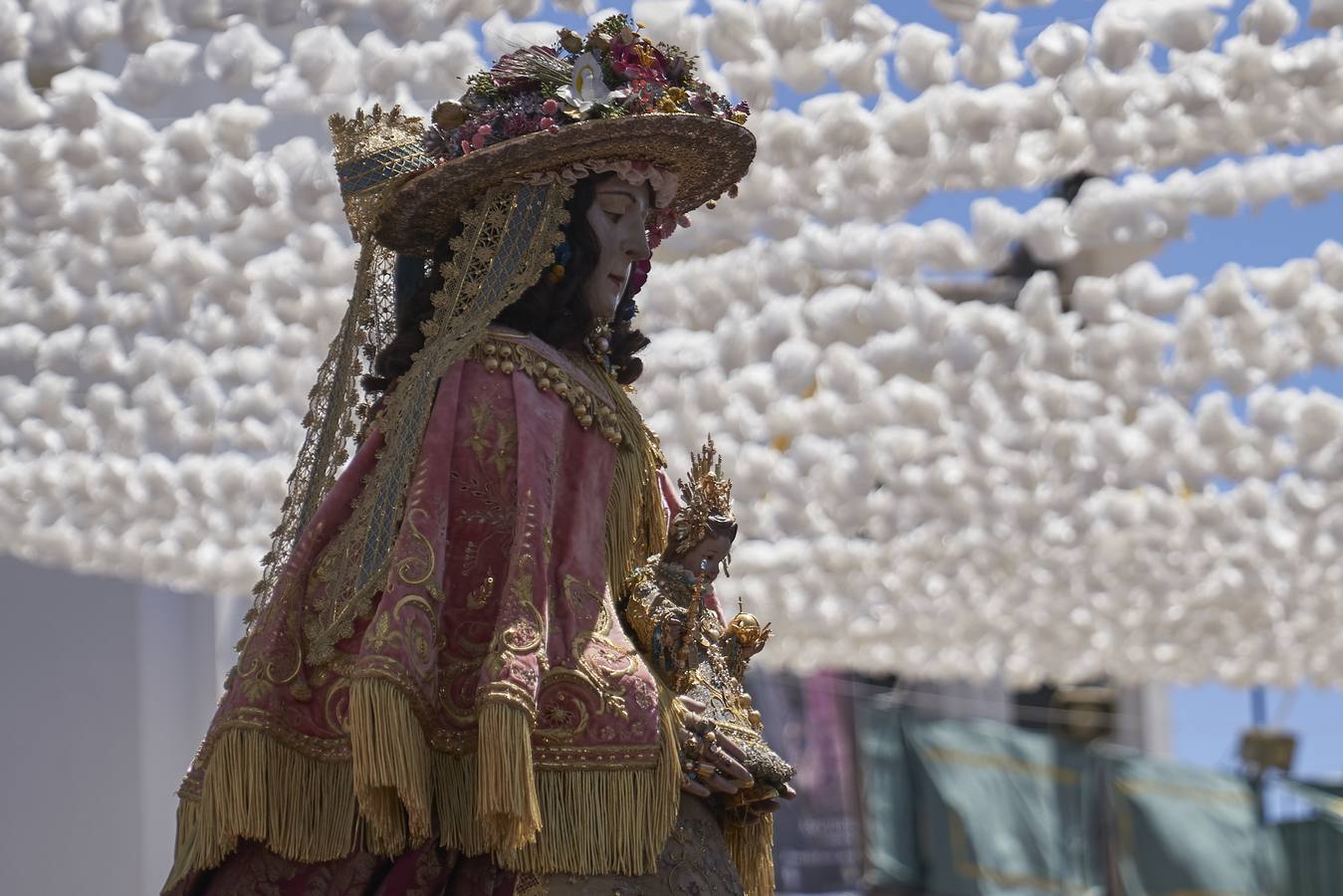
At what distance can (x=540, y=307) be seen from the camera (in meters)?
2.87

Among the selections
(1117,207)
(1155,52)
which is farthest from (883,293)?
(1155,52)

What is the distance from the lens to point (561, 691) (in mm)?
2584

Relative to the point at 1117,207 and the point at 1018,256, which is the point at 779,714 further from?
the point at 1117,207

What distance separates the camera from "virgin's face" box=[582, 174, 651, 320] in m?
2.88

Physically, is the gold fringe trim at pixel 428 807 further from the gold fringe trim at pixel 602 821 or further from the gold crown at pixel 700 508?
the gold crown at pixel 700 508

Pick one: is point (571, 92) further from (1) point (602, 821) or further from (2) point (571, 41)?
(1) point (602, 821)

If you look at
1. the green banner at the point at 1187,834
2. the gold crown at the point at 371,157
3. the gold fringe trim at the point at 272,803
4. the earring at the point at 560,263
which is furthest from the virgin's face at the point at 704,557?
the green banner at the point at 1187,834

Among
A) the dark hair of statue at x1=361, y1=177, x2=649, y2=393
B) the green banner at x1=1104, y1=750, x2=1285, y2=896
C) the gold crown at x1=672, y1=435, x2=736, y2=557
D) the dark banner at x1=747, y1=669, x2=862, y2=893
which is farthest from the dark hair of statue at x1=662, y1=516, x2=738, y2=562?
the green banner at x1=1104, y1=750, x2=1285, y2=896

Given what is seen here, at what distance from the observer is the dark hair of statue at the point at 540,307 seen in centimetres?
287

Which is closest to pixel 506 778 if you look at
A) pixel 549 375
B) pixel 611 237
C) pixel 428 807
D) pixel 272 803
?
pixel 428 807

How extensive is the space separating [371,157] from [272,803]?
104cm

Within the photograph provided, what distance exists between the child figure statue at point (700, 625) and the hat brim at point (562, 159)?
46cm

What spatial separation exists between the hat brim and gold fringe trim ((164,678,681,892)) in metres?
0.81

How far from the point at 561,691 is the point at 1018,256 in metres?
3.68
